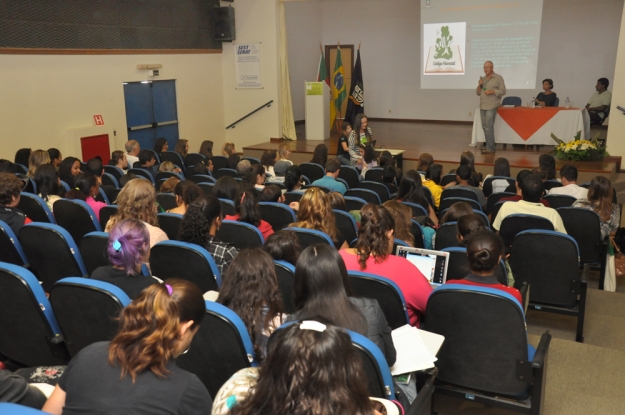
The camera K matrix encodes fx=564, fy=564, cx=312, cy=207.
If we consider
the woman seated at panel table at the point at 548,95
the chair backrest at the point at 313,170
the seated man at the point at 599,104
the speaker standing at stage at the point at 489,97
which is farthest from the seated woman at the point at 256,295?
the seated man at the point at 599,104

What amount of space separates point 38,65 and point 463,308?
8.06m

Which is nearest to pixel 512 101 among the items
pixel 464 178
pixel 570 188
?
pixel 464 178

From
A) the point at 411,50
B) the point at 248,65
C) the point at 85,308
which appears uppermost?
the point at 411,50

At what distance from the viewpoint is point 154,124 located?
1080 cm

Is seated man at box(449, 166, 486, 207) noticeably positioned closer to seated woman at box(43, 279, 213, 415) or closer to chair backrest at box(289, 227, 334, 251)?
chair backrest at box(289, 227, 334, 251)

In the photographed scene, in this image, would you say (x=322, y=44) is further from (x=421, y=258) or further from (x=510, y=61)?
A: (x=421, y=258)

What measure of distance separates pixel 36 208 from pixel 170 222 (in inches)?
55.0

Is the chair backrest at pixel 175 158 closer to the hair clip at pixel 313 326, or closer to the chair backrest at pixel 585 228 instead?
the chair backrest at pixel 585 228

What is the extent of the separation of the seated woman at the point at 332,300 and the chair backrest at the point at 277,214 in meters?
2.29

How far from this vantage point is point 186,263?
317 centimetres

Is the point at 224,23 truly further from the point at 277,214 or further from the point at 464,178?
the point at 277,214

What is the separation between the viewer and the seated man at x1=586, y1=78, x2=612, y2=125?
10.9 meters

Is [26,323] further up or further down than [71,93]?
further down

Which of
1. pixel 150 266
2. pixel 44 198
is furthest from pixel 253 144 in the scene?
pixel 150 266
